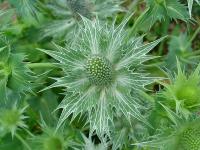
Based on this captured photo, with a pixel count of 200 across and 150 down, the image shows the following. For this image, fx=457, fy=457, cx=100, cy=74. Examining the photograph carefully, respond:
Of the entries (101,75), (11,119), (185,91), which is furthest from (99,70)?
(11,119)

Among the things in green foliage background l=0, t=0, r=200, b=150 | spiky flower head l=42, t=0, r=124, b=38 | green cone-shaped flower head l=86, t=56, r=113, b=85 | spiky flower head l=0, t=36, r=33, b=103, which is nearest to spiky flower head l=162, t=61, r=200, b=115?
green foliage background l=0, t=0, r=200, b=150

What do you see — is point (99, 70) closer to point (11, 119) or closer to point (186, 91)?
point (186, 91)

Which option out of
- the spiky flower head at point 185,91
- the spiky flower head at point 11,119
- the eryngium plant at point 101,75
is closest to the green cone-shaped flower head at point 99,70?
the eryngium plant at point 101,75

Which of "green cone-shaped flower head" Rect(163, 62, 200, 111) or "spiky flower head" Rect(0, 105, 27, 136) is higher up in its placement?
"green cone-shaped flower head" Rect(163, 62, 200, 111)

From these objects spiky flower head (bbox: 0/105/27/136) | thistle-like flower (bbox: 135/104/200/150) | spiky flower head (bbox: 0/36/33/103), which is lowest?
spiky flower head (bbox: 0/105/27/136)

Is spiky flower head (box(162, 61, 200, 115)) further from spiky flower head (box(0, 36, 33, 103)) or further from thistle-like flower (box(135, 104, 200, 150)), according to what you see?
spiky flower head (box(0, 36, 33, 103))
